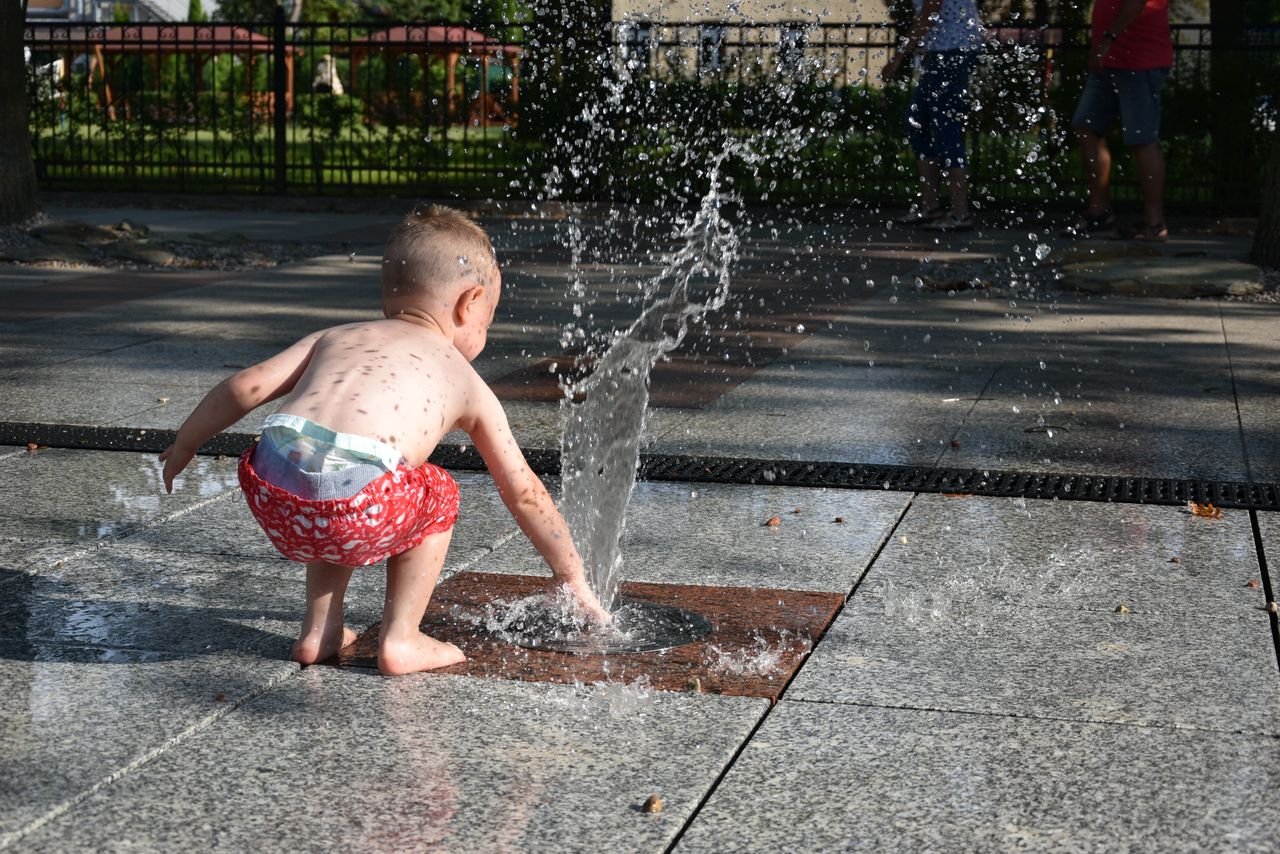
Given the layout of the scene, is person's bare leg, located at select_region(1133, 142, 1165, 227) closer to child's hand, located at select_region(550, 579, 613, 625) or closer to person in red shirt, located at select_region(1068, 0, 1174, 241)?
person in red shirt, located at select_region(1068, 0, 1174, 241)

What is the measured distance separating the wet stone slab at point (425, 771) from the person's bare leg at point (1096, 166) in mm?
8695

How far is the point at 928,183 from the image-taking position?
11.8 meters

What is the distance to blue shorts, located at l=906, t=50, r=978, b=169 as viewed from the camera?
1131 cm

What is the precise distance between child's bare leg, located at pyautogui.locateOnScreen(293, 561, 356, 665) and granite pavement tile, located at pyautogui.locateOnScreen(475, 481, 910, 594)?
0.74 metres

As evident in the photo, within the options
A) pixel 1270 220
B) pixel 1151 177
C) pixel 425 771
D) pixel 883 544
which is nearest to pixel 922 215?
pixel 1151 177

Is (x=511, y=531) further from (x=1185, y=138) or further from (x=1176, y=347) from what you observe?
(x=1185, y=138)

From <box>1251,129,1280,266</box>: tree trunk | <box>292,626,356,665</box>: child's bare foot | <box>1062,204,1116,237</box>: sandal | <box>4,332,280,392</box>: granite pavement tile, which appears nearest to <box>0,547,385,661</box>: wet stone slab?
<box>292,626,356,665</box>: child's bare foot

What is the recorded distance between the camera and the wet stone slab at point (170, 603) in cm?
Answer: 332

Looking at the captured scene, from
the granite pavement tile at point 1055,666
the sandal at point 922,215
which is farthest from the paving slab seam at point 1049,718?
the sandal at point 922,215

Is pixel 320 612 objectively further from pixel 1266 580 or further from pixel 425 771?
pixel 1266 580

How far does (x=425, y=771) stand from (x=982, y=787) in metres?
0.90

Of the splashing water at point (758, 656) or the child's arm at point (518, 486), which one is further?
the child's arm at point (518, 486)

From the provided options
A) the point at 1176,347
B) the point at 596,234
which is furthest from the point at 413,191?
the point at 1176,347

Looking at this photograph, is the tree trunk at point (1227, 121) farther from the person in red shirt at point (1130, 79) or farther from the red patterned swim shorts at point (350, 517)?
the red patterned swim shorts at point (350, 517)
